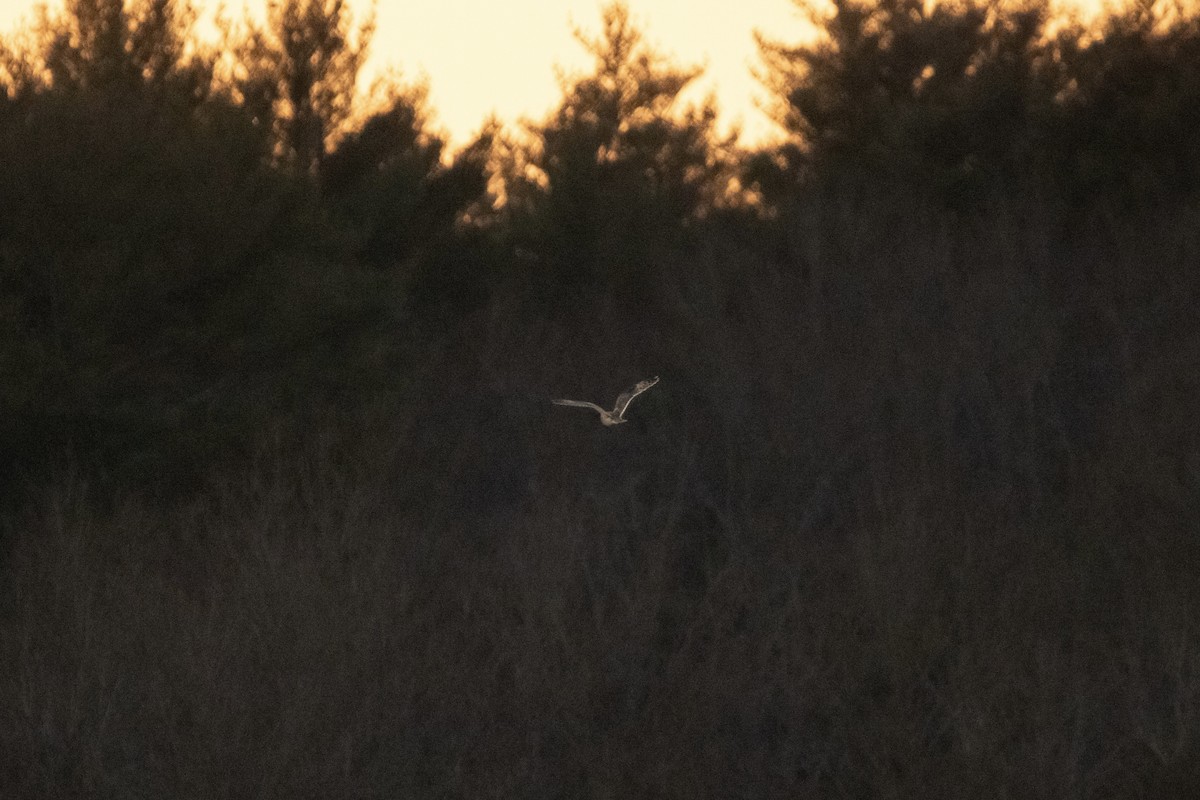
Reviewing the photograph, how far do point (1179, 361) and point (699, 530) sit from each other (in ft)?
16.4

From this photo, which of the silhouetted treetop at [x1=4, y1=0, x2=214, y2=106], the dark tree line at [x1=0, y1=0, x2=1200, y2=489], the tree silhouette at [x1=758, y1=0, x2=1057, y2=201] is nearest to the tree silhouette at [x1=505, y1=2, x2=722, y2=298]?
the dark tree line at [x1=0, y1=0, x2=1200, y2=489]

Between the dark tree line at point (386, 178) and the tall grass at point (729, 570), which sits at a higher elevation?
the dark tree line at point (386, 178)

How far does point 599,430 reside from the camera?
778 inches

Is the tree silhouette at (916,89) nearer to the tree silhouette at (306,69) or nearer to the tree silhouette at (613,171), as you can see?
the tree silhouette at (613,171)

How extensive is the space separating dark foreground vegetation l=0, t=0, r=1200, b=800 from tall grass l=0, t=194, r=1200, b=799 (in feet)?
0.15

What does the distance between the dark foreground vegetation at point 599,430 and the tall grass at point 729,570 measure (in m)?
0.05

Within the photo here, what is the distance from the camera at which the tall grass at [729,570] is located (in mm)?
11750

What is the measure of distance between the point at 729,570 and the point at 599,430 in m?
5.33

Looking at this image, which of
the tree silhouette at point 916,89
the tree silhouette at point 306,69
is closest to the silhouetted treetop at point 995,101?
the tree silhouette at point 916,89

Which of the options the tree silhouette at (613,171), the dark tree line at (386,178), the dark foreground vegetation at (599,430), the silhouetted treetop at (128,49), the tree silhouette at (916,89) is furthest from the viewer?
the tree silhouette at (613,171)

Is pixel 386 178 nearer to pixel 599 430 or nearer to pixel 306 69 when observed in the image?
pixel 306 69

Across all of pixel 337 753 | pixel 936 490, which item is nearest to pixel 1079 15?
pixel 936 490

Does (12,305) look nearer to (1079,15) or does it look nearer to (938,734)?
(938,734)

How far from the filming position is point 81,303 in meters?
15.8
